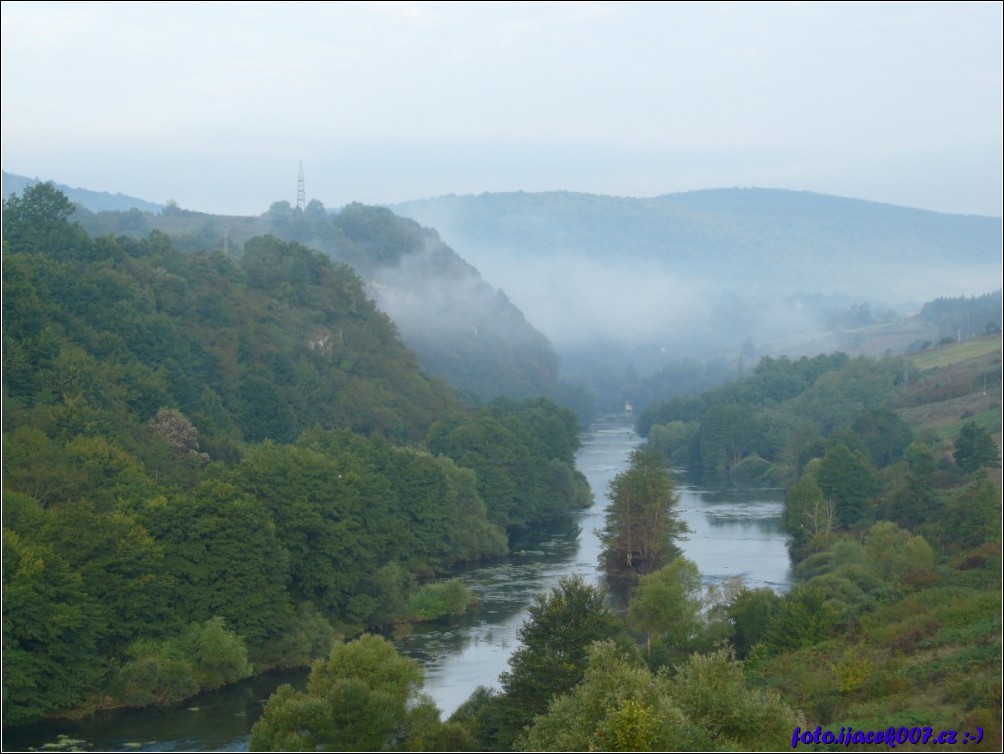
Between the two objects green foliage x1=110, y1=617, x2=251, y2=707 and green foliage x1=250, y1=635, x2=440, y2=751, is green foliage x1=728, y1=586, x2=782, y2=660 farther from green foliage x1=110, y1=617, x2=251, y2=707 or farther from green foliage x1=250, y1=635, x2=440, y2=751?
green foliage x1=110, y1=617, x2=251, y2=707

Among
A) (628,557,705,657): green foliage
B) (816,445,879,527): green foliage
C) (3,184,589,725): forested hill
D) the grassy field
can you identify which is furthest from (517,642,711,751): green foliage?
the grassy field

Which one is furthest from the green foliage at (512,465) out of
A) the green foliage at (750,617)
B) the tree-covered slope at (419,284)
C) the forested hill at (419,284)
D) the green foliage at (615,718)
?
the green foliage at (615,718)

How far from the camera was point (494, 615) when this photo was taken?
165 ft

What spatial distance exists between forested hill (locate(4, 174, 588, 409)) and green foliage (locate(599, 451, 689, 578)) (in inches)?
2685

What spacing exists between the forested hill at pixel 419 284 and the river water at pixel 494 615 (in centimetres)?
4743

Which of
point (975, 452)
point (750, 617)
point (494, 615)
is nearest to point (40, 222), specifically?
point (494, 615)

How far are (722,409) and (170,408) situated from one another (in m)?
56.9

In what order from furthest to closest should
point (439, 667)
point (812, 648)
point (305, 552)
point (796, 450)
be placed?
point (796, 450)
point (305, 552)
point (439, 667)
point (812, 648)

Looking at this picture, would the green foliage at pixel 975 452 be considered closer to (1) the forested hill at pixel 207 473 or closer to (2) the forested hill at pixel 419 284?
(1) the forested hill at pixel 207 473

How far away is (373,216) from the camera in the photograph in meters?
149

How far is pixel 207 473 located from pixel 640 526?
20.2 m

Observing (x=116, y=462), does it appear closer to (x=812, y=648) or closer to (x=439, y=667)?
(x=439, y=667)

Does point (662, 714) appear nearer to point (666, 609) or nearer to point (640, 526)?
point (666, 609)

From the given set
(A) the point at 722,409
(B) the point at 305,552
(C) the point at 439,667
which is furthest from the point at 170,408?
(A) the point at 722,409
